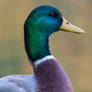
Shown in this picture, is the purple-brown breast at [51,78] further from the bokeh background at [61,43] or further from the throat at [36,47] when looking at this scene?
the bokeh background at [61,43]

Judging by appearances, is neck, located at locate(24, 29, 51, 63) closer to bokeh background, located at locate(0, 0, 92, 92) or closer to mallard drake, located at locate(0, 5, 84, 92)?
mallard drake, located at locate(0, 5, 84, 92)

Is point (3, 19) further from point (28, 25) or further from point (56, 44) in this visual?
point (28, 25)

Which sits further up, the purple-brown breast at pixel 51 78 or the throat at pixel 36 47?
the throat at pixel 36 47

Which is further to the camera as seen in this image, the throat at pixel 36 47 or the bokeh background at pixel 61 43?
the bokeh background at pixel 61 43

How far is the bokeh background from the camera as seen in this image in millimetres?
9841

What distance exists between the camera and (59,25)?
5438 mm

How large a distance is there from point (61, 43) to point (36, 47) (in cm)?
735

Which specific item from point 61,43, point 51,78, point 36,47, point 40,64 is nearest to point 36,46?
point 36,47

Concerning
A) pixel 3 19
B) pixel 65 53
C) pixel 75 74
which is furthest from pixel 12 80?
pixel 3 19

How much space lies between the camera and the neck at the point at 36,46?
17.3ft

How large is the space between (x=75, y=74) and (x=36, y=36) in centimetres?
469

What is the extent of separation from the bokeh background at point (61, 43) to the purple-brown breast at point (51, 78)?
3.37 m

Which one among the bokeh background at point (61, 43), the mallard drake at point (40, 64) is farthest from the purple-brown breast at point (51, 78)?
the bokeh background at point (61, 43)

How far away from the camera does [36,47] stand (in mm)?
5285
